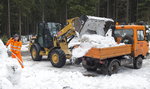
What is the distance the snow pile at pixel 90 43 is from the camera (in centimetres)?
801

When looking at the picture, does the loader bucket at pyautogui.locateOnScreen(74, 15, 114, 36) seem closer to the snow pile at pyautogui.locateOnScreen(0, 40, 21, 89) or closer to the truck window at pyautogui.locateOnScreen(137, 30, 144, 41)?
the truck window at pyautogui.locateOnScreen(137, 30, 144, 41)

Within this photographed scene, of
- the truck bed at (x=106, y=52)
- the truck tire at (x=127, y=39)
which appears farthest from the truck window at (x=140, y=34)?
the truck bed at (x=106, y=52)

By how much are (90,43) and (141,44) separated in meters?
2.90

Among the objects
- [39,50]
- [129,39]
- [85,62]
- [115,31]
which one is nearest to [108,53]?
[85,62]

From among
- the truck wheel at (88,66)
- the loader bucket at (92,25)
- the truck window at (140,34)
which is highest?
the loader bucket at (92,25)

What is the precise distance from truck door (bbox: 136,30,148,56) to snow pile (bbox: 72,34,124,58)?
149 centimetres

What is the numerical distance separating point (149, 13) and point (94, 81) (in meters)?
27.3

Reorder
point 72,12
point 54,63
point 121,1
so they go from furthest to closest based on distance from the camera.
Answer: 1. point 121,1
2. point 72,12
3. point 54,63

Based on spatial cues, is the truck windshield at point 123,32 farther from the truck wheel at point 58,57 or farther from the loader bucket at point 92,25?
the truck wheel at point 58,57

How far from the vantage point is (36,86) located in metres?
6.27

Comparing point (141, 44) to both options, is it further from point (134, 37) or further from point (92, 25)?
point (92, 25)

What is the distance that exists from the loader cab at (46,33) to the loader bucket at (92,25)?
2.71m

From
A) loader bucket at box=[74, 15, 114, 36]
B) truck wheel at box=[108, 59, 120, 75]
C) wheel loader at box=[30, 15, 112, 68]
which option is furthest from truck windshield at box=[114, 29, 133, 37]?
truck wheel at box=[108, 59, 120, 75]

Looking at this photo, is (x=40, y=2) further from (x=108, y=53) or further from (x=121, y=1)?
(x=108, y=53)
